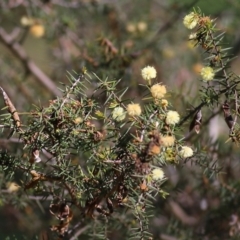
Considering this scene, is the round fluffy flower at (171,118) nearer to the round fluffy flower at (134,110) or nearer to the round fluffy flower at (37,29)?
the round fluffy flower at (134,110)

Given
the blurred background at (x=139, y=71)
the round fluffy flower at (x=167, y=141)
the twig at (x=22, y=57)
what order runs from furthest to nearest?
1. the twig at (x=22, y=57)
2. the blurred background at (x=139, y=71)
3. the round fluffy flower at (x=167, y=141)

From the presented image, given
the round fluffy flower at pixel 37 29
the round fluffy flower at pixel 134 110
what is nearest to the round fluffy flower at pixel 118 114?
the round fluffy flower at pixel 134 110

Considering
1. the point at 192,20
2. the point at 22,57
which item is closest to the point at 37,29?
the point at 22,57

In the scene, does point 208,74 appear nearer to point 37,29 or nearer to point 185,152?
point 185,152

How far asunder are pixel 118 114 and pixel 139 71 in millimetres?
479

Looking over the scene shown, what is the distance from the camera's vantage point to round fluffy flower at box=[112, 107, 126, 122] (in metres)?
0.48

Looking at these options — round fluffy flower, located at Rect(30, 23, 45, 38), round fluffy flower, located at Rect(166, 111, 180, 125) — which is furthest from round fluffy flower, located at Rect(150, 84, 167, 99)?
round fluffy flower, located at Rect(30, 23, 45, 38)

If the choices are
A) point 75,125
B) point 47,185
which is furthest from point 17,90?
point 75,125

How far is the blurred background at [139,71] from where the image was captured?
0.70m

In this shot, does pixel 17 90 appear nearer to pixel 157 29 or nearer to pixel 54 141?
pixel 157 29

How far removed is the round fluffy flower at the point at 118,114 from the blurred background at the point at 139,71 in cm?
12

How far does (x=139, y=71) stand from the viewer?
3.11 ft

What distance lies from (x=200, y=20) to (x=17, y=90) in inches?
24.1

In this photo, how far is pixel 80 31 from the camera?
3.79 ft
